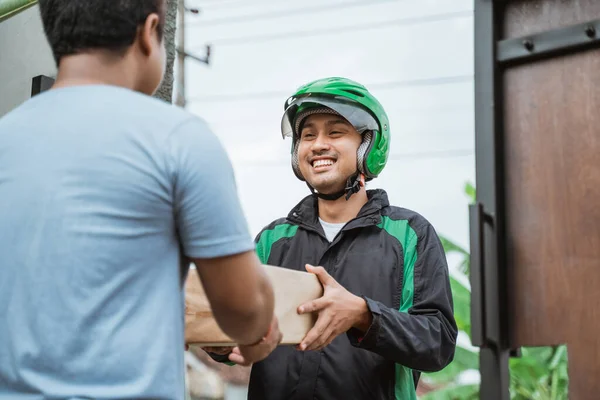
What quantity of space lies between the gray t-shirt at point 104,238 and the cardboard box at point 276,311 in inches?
31.7

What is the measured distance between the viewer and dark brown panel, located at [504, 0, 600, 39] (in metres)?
3.67

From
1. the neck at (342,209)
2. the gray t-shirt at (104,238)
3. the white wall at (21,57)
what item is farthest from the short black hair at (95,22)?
the neck at (342,209)

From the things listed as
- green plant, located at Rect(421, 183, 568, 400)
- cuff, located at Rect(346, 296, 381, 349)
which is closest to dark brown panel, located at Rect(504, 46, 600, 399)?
cuff, located at Rect(346, 296, 381, 349)

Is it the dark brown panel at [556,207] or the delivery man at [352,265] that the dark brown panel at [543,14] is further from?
the delivery man at [352,265]

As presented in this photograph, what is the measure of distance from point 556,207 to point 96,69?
2.35 m

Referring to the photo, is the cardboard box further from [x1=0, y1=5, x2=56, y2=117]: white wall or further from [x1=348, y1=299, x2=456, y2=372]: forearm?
[x1=0, y1=5, x2=56, y2=117]: white wall

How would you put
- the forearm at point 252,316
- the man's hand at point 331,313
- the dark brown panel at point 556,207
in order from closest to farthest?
the forearm at point 252,316 → the man's hand at point 331,313 → the dark brown panel at point 556,207

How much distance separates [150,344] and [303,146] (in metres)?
1.88

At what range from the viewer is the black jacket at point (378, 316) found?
2922 millimetres

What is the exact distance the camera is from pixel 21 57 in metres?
3.35

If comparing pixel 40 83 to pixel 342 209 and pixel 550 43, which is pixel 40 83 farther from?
pixel 550 43

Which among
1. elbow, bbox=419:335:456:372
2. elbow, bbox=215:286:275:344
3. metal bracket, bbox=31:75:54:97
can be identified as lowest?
elbow, bbox=419:335:456:372

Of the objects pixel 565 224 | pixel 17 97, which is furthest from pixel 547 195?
pixel 17 97

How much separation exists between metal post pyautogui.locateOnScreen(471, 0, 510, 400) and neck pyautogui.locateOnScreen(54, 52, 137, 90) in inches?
81.4
